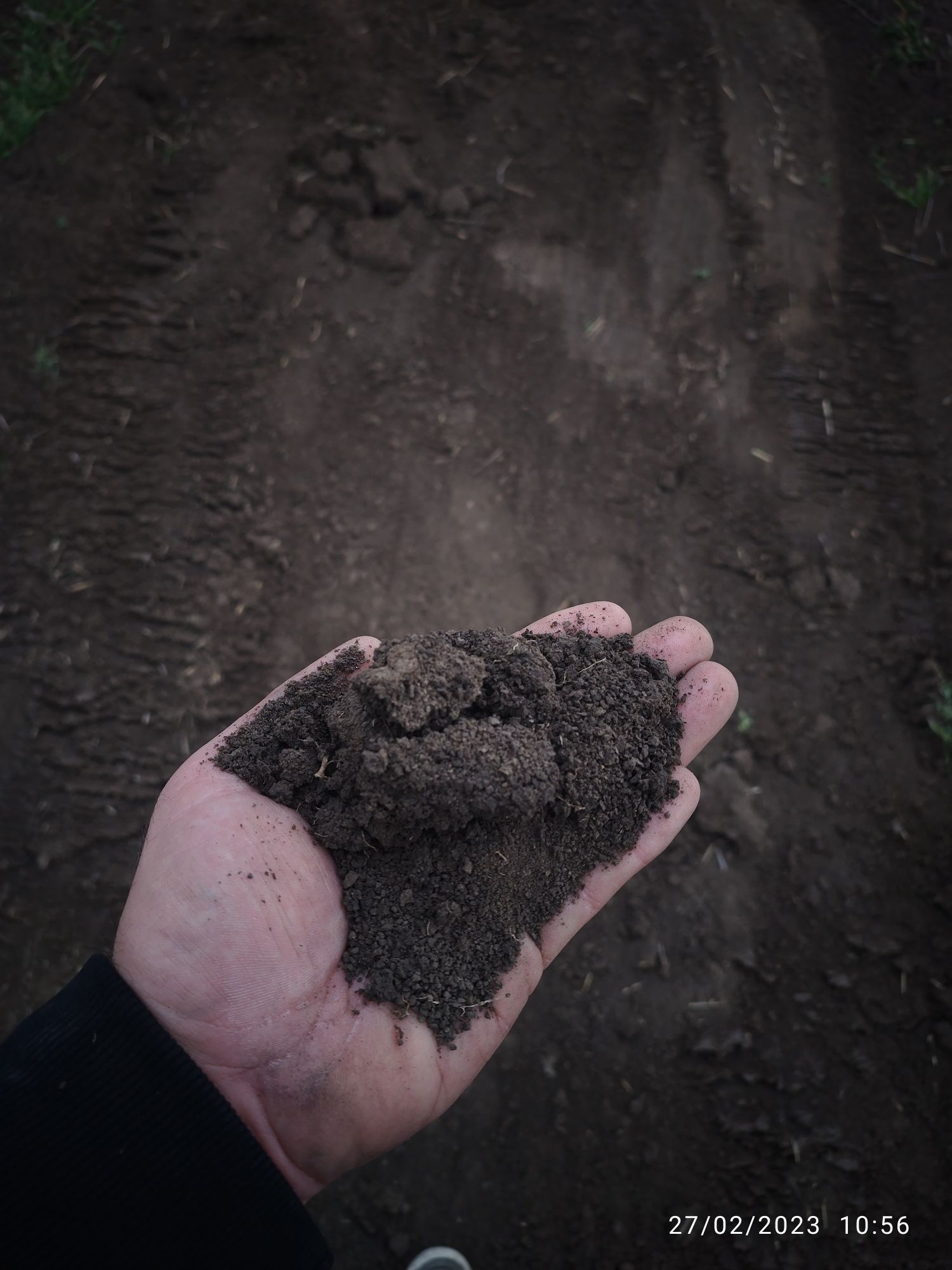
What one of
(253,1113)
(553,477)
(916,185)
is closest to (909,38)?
(916,185)

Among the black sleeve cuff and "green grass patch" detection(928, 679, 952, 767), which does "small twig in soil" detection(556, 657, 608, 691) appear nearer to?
the black sleeve cuff

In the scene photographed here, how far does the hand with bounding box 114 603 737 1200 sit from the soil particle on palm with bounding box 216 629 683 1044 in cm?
8

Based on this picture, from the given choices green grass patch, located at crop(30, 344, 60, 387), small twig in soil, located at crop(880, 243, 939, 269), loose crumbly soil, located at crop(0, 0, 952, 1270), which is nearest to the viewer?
loose crumbly soil, located at crop(0, 0, 952, 1270)

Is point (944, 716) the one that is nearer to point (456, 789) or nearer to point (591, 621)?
point (591, 621)

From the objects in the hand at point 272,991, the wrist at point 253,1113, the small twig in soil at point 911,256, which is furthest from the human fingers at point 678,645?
the small twig in soil at point 911,256

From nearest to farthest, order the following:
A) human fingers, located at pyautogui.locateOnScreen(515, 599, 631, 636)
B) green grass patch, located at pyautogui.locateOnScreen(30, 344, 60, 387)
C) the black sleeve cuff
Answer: the black sleeve cuff < human fingers, located at pyautogui.locateOnScreen(515, 599, 631, 636) < green grass patch, located at pyautogui.locateOnScreen(30, 344, 60, 387)

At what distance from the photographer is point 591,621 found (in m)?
2.65

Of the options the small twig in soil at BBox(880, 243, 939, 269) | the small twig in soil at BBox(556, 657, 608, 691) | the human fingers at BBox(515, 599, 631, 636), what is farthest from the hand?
the small twig in soil at BBox(880, 243, 939, 269)

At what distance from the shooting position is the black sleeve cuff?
1.92 metres

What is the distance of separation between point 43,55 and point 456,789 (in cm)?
398

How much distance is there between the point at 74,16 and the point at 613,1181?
18.1ft

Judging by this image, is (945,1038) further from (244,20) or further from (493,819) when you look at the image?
(244,20)

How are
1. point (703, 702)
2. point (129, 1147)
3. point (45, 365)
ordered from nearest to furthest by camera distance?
point (129, 1147)
point (703, 702)
point (45, 365)

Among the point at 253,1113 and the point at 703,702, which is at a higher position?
the point at 703,702
